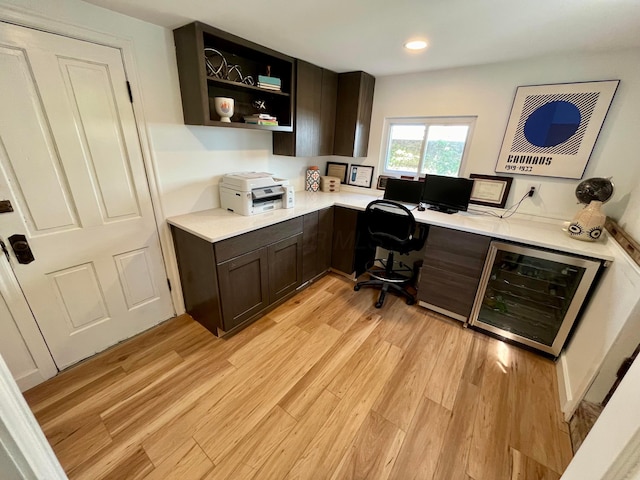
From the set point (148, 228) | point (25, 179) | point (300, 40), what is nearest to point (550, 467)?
point (148, 228)

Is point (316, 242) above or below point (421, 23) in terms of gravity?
below

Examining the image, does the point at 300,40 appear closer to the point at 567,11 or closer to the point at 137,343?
the point at 567,11

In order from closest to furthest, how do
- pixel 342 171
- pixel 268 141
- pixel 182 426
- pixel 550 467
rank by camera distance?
pixel 550 467, pixel 182 426, pixel 268 141, pixel 342 171

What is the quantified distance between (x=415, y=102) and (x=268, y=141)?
1.53 metres

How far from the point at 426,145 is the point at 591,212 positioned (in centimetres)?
142

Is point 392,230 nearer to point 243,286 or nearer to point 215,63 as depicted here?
point 243,286

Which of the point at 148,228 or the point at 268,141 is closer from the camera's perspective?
the point at 148,228

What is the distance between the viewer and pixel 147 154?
1.79 meters

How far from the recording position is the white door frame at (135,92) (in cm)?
125

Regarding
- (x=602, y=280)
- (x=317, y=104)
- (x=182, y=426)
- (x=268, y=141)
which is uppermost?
(x=317, y=104)

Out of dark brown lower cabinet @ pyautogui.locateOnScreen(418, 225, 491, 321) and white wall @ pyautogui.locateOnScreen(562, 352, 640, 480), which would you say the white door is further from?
white wall @ pyautogui.locateOnScreen(562, 352, 640, 480)

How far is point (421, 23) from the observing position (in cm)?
152

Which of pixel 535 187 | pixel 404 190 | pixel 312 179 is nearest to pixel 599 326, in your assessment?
pixel 535 187

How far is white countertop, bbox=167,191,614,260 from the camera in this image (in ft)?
5.66
